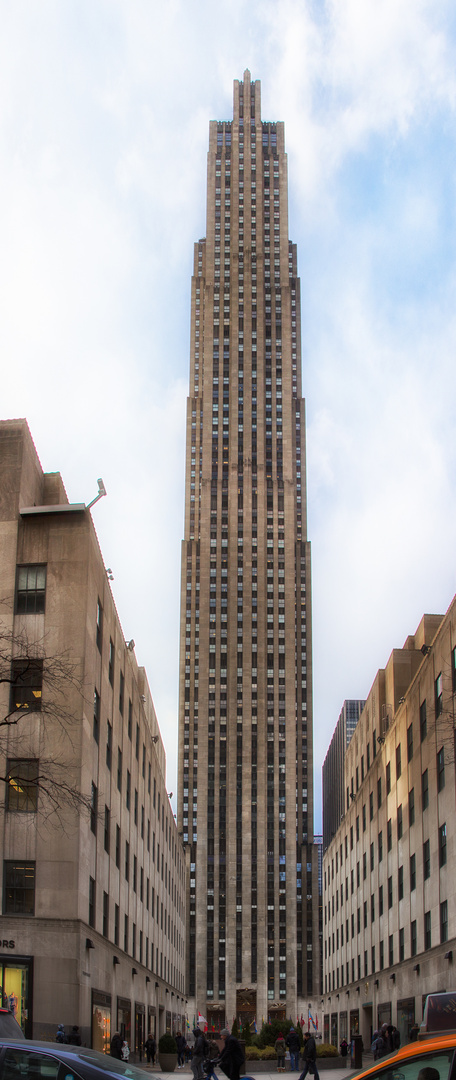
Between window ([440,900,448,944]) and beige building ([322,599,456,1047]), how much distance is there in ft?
0.13

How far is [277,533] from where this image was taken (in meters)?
142

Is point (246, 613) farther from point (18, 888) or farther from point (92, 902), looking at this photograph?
point (18, 888)

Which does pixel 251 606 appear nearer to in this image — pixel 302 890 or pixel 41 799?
pixel 302 890

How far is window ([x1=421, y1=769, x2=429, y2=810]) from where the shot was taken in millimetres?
43625

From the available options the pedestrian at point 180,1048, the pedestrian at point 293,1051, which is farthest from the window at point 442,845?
the pedestrian at point 180,1048

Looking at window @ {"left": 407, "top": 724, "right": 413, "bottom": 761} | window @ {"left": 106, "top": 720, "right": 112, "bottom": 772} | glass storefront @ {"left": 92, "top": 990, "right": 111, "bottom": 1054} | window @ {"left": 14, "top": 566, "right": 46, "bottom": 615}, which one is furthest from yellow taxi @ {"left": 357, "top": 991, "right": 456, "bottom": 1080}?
window @ {"left": 407, "top": 724, "right": 413, "bottom": 761}

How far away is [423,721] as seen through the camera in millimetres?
44688

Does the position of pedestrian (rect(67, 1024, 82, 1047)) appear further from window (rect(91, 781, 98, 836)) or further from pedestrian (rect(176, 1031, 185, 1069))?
pedestrian (rect(176, 1031, 185, 1069))

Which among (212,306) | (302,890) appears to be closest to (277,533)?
(212,306)

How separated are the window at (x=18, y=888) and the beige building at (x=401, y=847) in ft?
46.2

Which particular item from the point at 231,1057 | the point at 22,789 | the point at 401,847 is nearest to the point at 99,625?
the point at 22,789

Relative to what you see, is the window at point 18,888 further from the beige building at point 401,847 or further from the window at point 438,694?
the window at point 438,694

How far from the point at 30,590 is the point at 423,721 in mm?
18782

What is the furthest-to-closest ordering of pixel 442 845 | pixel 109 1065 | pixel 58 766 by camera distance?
pixel 442 845, pixel 58 766, pixel 109 1065
